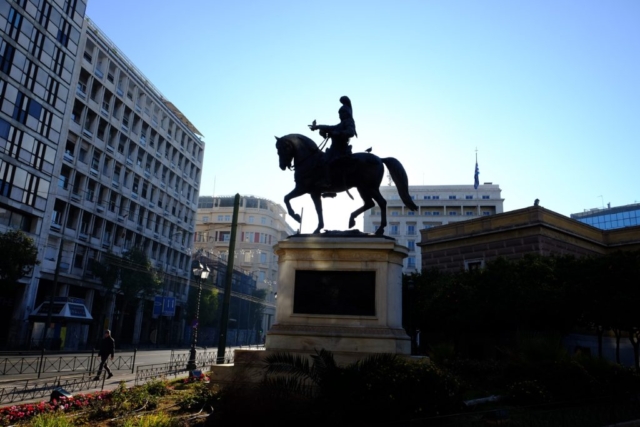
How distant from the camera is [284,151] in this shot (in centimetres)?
1331

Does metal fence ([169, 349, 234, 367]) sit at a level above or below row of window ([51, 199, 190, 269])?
below

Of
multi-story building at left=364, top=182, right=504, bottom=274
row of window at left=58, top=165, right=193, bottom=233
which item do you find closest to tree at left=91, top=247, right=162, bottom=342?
row of window at left=58, top=165, right=193, bottom=233

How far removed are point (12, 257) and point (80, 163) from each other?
17794 millimetres

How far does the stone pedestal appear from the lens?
36.7 feet

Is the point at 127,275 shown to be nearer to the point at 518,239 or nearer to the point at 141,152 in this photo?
the point at 141,152

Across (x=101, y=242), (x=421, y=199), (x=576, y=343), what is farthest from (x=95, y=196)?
(x=421, y=199)

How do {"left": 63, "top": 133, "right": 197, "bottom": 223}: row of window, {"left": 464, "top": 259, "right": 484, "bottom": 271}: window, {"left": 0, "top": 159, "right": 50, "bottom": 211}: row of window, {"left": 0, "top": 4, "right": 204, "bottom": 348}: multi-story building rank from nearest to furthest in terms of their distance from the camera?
{"left": 464, "top": 259, "right": 484, "bottom": 271}: window
{"left": 0, "top": 159, "right": 50, "bottom": 211}: row of window
{"left": 0, "top": 4, "right": 204, "bottom": 348}: multi-story building
{"left": 63, "top": 133, "right": 197, "bottom": 223}: row of window

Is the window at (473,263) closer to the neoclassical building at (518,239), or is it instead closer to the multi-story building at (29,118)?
the neoclassical building at (518,239)

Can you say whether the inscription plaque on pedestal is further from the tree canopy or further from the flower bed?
the tree canopy

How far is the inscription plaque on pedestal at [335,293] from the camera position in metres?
11.6

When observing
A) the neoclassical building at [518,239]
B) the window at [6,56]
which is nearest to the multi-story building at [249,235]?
the window at [6,56]

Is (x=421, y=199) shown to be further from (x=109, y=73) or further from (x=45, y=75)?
(x=45, y=75)

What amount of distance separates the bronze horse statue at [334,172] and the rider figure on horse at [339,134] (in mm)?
133

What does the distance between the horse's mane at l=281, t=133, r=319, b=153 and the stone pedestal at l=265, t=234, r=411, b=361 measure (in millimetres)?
2657
